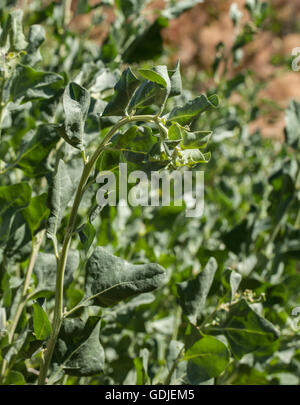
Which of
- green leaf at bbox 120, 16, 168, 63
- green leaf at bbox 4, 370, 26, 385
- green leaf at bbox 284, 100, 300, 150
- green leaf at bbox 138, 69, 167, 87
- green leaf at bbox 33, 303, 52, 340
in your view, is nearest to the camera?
green leaf at bbox 138, 69, 167, 87

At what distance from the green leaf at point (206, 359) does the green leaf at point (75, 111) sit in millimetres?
364

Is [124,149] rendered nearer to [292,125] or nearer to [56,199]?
[56,199]

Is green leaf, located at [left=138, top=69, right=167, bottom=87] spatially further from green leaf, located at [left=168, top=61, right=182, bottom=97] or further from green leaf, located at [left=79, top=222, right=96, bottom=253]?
green leaf, located at [left=79, top=222, right=96, bottom=253]

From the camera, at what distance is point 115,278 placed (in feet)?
2.12

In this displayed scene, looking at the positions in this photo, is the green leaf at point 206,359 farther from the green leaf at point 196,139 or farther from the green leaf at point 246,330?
the green leaf at point 196,139

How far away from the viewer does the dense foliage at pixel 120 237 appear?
601mm

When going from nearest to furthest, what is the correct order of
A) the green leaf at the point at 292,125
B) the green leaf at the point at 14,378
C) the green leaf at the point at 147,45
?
the green leaf at the point at 14,378 → the green leaf at the point at 292,125 → the green leaf at the point at 147,45

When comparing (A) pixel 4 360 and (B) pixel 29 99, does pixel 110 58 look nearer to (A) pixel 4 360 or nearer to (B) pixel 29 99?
(B) pixel 29 99

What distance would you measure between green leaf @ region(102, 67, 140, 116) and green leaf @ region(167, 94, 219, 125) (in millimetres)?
55

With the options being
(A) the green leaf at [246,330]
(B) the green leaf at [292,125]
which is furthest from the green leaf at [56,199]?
(B) the green leaf at [292,125]

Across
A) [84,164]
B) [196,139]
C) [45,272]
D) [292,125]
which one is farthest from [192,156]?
[292,125]

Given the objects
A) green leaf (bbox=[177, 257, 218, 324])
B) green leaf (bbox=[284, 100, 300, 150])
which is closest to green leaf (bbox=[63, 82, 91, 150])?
green leaf (bbox=[177, 257, 218, 324])

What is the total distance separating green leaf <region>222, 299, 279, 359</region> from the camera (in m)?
0.76
